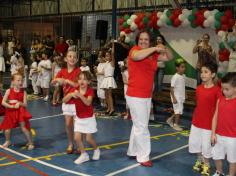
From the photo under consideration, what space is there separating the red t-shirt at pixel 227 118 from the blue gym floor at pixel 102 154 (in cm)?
98

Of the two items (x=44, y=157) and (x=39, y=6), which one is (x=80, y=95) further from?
(x=39, y=6)

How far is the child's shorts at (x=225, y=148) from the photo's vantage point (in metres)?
4.08

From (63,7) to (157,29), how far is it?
25.3 ft

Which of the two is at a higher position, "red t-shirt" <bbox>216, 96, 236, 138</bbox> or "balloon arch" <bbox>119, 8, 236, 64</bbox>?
"balloon arch" <bbox>119, 8, 236, 64</bbox>

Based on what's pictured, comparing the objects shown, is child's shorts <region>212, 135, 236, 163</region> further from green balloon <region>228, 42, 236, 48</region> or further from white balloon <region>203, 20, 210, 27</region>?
white balloon <region>203, 20, 210, 27</region>

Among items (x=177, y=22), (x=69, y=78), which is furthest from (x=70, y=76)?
(x=177, y=22)

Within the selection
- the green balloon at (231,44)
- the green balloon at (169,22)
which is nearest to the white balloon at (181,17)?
the green balloon at (169,22)

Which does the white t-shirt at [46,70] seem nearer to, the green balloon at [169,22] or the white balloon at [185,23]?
the green balloon at [169,22]

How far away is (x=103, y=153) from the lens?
5711mm

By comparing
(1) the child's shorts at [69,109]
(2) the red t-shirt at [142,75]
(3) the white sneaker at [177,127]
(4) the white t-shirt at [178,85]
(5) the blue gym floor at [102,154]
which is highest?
(2) the red t-shirt at [142,75]

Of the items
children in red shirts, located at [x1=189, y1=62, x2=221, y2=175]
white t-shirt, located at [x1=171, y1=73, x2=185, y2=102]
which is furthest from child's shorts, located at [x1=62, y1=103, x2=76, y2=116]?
white t-shirt, located at [x1=171, y1=73, x2=185, y2=102]

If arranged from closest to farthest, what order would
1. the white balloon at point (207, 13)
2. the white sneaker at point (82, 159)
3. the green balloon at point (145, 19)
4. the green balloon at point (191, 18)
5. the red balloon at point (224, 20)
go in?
the white sneaker at point (82, 159) < the red balloon at point (224, 20) < the white balloon at point (207, 13) < the green balloon at point (191, 18) < the green balloon at point (145, 19)

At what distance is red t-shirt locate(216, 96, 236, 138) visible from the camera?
4.11 meters

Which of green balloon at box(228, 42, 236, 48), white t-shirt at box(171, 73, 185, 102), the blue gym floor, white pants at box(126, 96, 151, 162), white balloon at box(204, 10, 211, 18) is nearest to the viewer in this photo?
the blue gym floor
